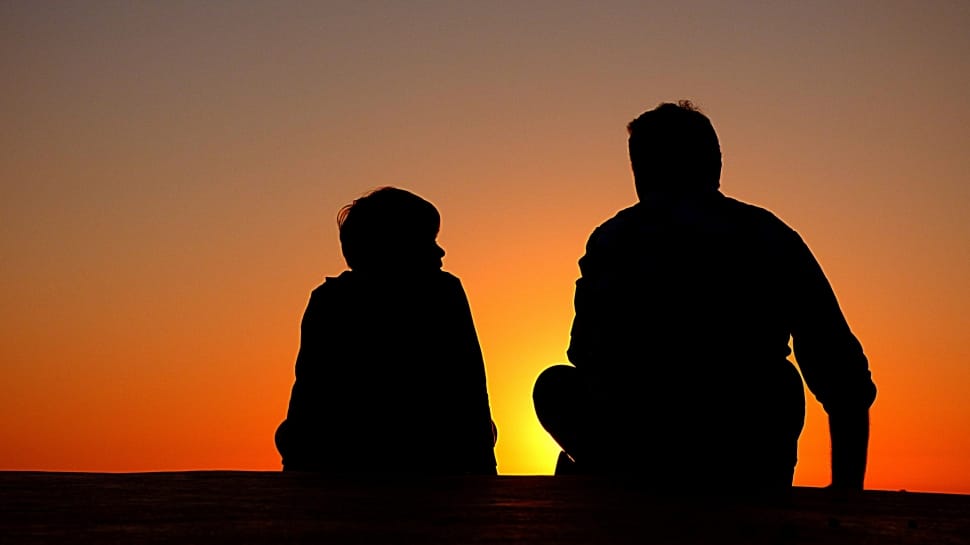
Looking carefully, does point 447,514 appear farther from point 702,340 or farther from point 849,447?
point 849,447

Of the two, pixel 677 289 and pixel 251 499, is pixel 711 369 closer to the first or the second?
pixel 677 289

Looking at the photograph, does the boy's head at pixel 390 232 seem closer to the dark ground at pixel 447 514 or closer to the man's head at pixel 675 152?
the man's head at pixel 675 152

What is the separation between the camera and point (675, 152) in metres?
3.29

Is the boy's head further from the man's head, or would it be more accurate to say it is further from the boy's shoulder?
the man's head

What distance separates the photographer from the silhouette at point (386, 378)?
373cm

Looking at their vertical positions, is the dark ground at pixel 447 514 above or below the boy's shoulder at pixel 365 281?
below

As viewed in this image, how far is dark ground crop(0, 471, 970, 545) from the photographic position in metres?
1.70

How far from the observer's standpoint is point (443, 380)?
3754 mm

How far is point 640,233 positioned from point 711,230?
0.16 m

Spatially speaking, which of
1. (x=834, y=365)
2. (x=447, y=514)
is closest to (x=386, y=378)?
(x=834, y=365)

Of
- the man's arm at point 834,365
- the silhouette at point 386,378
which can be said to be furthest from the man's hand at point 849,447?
the silhouette at point 386,378

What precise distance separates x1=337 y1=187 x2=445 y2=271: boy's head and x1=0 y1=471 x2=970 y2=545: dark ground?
93 cm

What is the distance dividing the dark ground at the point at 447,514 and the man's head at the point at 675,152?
802 millimetres

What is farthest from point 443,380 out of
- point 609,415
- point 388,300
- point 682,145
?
point 682,145
